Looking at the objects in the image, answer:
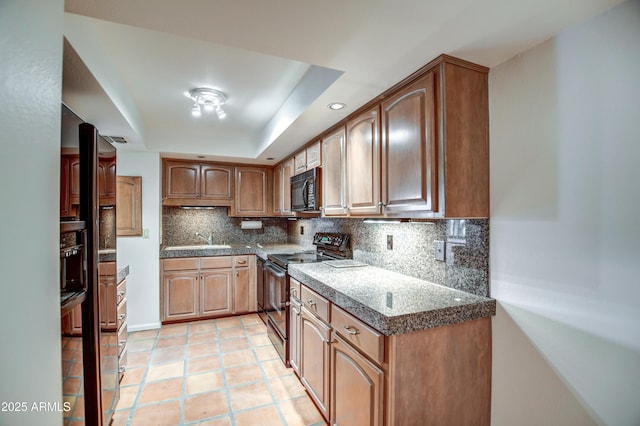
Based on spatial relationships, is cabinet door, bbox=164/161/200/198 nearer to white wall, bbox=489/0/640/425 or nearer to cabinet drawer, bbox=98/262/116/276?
cabinet drawer, bbox=98/262/116/276

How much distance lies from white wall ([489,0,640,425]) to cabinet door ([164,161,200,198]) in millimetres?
3550

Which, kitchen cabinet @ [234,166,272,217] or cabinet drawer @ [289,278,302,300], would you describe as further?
kitchen cabinet @ [234,166,272,217]

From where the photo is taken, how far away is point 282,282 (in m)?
2.57

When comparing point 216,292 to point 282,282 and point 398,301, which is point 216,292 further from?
point 398,301

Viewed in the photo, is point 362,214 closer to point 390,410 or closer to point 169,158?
point 390,410

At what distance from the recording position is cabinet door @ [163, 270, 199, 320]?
3.54 m

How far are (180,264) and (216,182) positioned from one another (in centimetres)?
119

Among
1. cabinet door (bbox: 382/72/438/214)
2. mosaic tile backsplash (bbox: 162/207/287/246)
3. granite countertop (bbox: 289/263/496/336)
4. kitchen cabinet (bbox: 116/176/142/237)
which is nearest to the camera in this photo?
granite countertop (bbox: 289/263/496/336)

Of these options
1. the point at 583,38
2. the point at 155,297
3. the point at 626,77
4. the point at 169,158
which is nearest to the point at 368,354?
the point at 626,77

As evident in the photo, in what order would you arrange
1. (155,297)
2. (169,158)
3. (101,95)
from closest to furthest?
(101,95) < (155,297) < (169,158)

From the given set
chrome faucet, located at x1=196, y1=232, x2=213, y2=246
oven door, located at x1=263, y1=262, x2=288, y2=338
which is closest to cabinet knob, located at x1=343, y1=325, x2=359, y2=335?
oven door, located at x1=263, y1=262, x2=288, y2=338

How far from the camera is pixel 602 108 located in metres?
1.11

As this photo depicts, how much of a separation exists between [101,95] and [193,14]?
3.56 ft

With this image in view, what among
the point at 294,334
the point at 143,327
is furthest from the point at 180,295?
the point at 294,334
